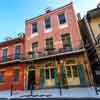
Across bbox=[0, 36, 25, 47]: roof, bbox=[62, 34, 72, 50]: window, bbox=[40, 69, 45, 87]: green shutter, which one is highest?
bbox=[0, 36, 25, 47]: roof

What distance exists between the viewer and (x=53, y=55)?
14.4 m

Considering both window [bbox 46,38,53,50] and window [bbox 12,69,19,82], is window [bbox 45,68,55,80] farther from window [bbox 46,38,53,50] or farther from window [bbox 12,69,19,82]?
window [bbox 12,69,19,82]

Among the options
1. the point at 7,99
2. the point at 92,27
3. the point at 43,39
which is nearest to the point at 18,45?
the point at 43,39

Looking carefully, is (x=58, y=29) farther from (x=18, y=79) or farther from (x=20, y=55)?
(x=18, y=79)

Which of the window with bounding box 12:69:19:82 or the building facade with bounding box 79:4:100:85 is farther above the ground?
the building facade with bounding box 79:4:100:85

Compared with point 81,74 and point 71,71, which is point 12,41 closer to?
point 71,71

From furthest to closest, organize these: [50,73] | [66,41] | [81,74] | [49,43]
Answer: [49,43] < [66,41] < [50,73] < [81,74]

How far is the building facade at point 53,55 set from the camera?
44.7 ft

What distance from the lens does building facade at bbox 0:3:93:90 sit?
44.7 ft

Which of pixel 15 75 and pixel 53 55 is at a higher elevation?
pixel 53 55

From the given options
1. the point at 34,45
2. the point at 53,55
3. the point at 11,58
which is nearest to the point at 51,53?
the point at 53,55

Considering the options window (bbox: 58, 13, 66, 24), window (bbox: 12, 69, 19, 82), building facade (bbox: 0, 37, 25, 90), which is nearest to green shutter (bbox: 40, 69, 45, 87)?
building facade (bbox: 0, 37, 25, 90)

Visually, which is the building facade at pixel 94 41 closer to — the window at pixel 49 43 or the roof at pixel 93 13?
the roof at pixel 93 13

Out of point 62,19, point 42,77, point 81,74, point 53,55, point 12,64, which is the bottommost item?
point 42,77
